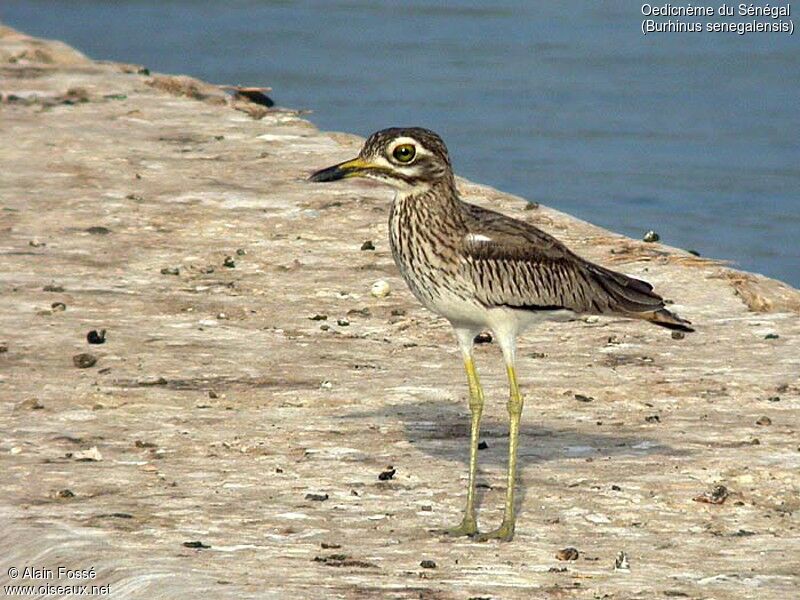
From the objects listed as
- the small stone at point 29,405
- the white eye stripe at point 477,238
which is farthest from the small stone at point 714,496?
the small stone at point 29,405

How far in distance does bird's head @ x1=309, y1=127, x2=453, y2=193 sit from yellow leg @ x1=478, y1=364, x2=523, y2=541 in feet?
2.92

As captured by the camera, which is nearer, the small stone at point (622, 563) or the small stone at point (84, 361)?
the small stone at point (622, 563)

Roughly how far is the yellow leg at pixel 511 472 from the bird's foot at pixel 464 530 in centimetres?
5

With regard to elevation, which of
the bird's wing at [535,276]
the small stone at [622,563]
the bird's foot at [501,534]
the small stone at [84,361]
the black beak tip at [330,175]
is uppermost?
the black beak tip at [330,175]

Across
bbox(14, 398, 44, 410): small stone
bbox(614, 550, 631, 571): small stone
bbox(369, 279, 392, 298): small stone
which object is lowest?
bbox(614, 550, 631, 571): small stone

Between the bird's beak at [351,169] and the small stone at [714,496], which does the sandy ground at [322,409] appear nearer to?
the small stone at [714,496]

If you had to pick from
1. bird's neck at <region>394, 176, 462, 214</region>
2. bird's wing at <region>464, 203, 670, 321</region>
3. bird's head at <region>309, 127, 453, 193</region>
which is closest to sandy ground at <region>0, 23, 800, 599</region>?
bird's wing at <region>464, 203, 670, 321</region>

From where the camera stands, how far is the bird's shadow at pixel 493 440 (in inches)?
375

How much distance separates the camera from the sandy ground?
321 inches

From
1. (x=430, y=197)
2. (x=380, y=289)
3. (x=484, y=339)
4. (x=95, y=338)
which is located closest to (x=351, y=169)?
(x=430, y=197)

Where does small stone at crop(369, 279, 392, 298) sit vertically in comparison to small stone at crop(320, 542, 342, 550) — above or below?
above

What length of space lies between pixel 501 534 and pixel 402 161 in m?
1.63

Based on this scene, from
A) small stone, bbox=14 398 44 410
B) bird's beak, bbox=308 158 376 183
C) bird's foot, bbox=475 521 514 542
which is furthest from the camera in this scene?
small stone, bbox=14 398 44 410

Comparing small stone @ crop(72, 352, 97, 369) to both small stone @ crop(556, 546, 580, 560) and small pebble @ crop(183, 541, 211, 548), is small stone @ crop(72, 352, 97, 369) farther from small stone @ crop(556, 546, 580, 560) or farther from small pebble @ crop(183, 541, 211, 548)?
small stone @ crop(556, 546, 580, 560)
